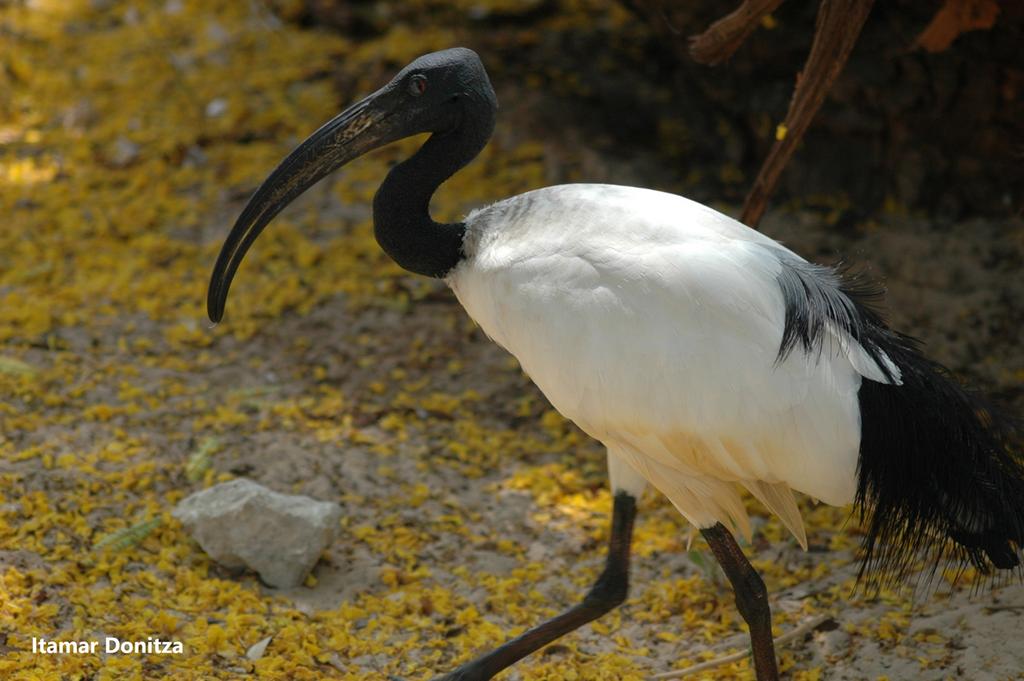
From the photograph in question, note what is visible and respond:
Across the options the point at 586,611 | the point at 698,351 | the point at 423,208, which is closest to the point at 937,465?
the point at 698,351

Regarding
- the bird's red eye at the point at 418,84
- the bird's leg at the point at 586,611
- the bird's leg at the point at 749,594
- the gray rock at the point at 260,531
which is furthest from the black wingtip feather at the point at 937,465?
the gray rock at the point at 260,531

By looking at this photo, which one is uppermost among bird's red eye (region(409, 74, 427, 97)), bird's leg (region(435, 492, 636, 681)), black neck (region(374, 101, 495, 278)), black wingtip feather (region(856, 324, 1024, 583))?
bird's red eye (region(409, 74, 427, 97))

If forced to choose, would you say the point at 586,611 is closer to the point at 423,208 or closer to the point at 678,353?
the point at 678,353

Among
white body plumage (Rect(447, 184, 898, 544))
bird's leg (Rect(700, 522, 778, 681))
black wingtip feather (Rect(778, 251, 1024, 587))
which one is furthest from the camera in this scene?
bird's leg (Rect(700, 522, 778, 681))

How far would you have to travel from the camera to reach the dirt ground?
179 inches

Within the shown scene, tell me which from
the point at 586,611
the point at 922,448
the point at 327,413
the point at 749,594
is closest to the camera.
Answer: the point at 922,448

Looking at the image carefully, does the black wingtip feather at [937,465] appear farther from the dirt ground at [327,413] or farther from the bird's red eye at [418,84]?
the bird's red eye at [418,84]

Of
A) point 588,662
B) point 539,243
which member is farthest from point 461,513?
point 539,243

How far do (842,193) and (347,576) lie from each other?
13.2ft

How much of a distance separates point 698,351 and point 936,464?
0.93 m

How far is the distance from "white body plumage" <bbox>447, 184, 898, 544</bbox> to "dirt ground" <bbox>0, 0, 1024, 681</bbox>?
3.32 feet

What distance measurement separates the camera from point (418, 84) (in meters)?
4.30

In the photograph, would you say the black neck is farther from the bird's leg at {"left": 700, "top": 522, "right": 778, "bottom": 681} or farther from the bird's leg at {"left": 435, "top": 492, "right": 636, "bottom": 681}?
the bird's leg at {"left": 700, "top": 522, "right": 778, "bottom": 681}

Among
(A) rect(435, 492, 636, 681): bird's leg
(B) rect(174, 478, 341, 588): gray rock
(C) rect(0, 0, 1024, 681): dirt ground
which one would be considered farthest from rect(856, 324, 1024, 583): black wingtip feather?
(B) rect(174, 478, 341, 588): gray rock
